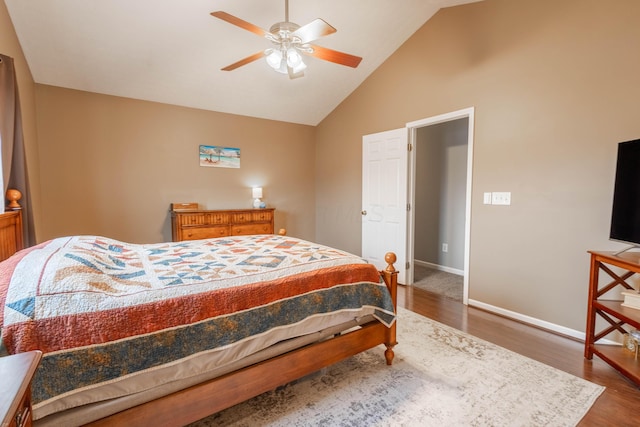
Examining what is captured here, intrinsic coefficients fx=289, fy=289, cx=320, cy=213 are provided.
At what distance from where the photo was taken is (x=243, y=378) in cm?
144

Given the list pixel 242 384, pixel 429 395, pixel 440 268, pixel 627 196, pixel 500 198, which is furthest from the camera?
pixel 440 268

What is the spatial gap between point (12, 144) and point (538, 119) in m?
4.20

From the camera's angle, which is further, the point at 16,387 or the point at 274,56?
the point at 274,56

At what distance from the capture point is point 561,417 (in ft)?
5.15

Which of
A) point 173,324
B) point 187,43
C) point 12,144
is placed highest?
point 187,43

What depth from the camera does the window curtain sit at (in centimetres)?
194

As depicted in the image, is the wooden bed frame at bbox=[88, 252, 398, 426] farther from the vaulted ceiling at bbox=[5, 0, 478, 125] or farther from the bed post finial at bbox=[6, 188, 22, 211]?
the vaulted ceiling at bbox=[5, 0, 478, 125]

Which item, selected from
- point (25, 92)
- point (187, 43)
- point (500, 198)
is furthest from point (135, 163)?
point (500, 198)

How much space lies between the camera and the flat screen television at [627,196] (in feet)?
6.29

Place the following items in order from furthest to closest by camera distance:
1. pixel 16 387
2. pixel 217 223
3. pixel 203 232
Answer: pixel 217 223 < pixel 203 232 < pixel 16 387

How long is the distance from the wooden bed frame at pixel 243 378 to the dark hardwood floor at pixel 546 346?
43.2 inches

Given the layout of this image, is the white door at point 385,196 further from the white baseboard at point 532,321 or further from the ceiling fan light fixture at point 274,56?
the ceiling fan light fixture at point 274,56

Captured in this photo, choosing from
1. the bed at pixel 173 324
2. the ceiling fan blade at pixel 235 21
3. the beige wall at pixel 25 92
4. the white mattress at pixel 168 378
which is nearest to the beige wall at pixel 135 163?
the beige wall at pixel 25 92

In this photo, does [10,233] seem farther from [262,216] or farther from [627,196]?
[627,196]
